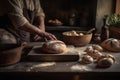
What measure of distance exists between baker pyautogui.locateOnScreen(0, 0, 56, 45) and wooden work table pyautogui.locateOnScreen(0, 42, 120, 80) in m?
0.46

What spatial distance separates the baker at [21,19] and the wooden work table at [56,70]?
1.52 feet

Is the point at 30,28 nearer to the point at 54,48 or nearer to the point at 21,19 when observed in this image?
the point at 21,19

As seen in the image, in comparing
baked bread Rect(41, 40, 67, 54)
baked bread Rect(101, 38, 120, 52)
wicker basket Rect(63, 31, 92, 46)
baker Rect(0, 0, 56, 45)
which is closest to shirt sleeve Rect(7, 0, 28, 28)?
baker Rect(0, 0, 56, 45)

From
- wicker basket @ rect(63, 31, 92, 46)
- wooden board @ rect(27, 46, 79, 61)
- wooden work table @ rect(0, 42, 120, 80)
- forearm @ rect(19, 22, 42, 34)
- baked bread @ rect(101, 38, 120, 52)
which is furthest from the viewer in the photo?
forearm @ rect(19, 22, 42, 34)

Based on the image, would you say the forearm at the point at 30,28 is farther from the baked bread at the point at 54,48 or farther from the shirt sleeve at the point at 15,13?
the baked bread at the point at 54,48

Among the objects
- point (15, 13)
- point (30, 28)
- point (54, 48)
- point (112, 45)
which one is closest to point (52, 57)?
point (54, 48)

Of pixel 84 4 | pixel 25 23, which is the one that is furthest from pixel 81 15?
pixel 25 23

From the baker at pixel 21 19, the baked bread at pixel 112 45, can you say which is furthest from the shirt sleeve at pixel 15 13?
the baked bread at pixel 112 45

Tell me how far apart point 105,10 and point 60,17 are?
904mm

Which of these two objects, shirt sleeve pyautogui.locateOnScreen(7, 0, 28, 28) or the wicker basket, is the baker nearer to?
shirt sleeve pyautogui.locateOnScreen(7, 0, 28, 28)

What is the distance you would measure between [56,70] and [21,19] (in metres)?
0.94

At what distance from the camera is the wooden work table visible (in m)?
1.34

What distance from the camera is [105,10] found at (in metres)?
3.44
